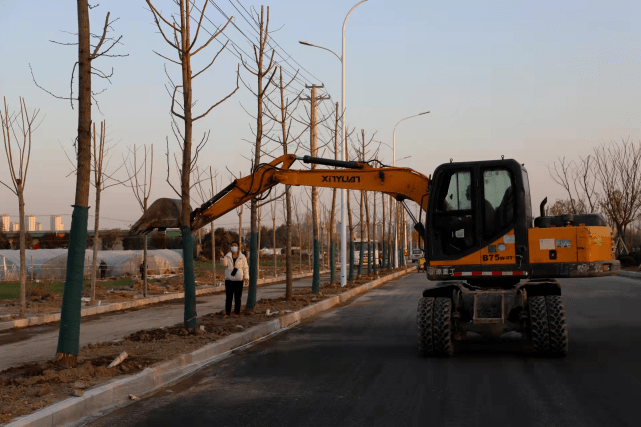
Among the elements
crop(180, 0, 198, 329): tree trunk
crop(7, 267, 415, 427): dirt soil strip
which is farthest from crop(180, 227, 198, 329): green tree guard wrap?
crop(7, 267, 415, 427): dirt soil strip

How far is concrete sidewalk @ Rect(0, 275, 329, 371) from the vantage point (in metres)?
13.8

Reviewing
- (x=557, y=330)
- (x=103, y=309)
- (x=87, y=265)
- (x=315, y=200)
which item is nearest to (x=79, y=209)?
(x=557, y=330)

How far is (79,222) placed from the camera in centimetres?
1084

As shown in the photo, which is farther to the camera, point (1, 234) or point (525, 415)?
point (1, 234)

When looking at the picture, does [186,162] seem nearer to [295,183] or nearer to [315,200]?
[295,183]

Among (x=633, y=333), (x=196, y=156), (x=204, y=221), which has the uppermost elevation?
(x=196, y=156)

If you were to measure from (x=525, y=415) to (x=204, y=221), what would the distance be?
32.9 feet

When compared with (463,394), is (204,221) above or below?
above

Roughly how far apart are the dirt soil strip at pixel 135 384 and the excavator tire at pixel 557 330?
17.5 ft

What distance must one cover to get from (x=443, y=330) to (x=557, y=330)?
176 centimetres

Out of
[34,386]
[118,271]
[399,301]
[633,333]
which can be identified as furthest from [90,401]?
[118,271]

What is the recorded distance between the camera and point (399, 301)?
26953mm

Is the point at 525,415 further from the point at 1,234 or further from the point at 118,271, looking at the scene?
the point at 1,234

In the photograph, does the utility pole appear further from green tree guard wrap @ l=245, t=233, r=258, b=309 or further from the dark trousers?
the dark trousers
